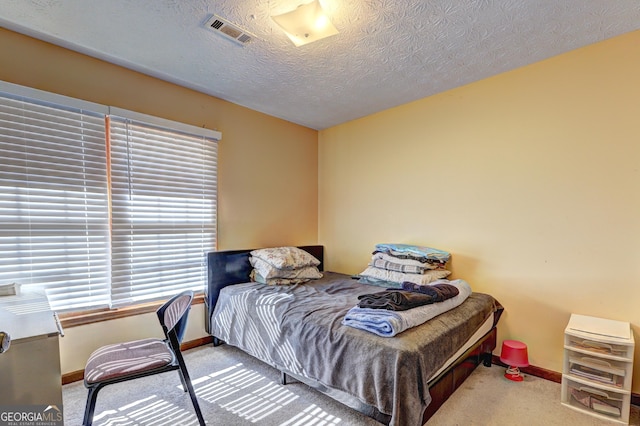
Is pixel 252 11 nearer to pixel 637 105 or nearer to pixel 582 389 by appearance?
pixel 637 105

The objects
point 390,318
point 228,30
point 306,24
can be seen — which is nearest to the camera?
point 390,318

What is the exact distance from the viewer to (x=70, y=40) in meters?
2.01

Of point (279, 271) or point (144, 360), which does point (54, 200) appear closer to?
point (144, 360)

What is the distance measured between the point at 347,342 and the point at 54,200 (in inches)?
88.7

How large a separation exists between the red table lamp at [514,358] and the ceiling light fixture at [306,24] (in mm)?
2647

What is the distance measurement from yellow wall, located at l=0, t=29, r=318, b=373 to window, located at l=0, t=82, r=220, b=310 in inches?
5.6

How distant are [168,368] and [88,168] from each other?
1625 millimetres

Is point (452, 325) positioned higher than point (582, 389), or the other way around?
point (452, 325)

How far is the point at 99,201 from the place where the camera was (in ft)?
7.51

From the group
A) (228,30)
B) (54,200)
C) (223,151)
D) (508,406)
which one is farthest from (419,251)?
(54,200)

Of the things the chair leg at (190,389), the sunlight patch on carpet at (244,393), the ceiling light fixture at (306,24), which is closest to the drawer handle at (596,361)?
the sunlight patch on carpet at (244,393)

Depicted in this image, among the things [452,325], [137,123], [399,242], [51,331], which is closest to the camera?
[51,331]

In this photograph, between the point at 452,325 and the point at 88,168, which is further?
the point at 88,168

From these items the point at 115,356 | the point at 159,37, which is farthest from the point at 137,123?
the point at 115,356
